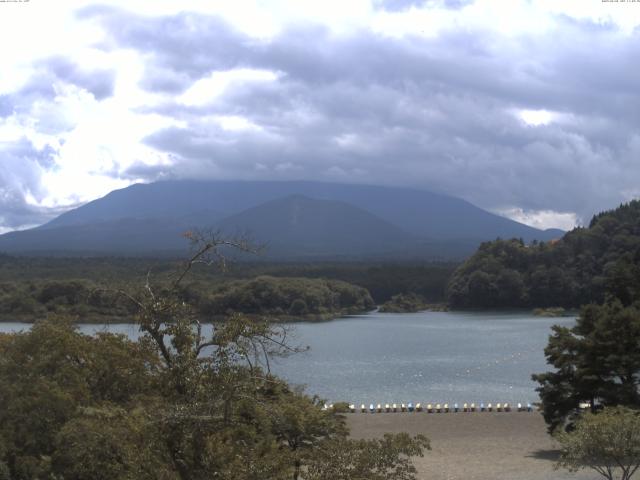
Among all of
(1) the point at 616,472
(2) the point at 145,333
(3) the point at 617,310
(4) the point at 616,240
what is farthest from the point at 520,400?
(4) the point at 616,240

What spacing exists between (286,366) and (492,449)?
83.1 ft

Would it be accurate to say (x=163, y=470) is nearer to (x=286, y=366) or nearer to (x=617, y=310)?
(x=617, y=310)

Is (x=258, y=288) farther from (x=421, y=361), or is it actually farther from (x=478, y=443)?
(x=478, y=443)

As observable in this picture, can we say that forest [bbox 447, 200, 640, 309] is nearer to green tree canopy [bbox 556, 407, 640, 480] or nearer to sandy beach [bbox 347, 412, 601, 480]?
sandy beach [bbox 347, 412, 601, 480]

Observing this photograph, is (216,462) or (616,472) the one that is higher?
(216,462)

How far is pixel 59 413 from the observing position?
12742 mm

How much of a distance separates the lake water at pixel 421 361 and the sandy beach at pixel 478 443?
4.46 metres

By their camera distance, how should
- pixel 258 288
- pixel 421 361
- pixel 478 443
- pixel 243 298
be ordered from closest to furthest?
pixel 478 443, pixel 421 361, pixel 243 298, pixel 258 288

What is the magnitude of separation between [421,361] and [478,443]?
25997 mm

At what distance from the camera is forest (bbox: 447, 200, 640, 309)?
99.3 meters

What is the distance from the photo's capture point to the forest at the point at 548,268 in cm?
9931

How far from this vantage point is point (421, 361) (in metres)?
50.5

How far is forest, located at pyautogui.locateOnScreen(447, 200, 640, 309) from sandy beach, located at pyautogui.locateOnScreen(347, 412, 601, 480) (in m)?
70.4

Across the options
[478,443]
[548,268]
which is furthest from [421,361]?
[548,268]
